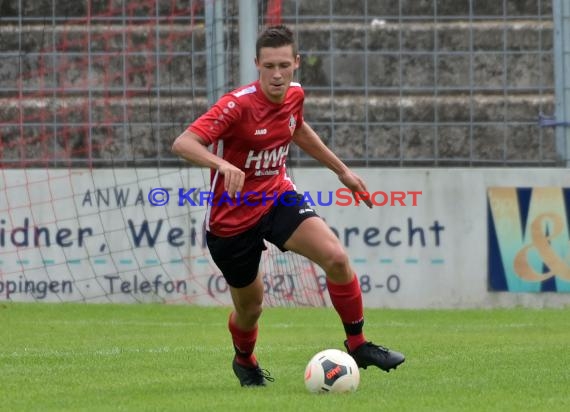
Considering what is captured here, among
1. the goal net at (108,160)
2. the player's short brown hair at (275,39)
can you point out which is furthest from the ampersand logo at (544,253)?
the player's short brown hair at (275,39)

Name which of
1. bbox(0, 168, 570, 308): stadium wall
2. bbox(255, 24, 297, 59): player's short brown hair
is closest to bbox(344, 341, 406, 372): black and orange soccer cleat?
bbox(255, 24, 297, 59): player's short brown hair

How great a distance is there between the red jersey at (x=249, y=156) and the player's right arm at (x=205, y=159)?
296mm

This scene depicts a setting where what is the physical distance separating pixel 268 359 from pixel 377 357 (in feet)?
6.52

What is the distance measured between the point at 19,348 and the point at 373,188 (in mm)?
5349

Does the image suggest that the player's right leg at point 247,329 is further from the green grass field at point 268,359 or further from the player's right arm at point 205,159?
the player's right arm at point 205,159

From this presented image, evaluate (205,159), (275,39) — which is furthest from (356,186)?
(205,159)

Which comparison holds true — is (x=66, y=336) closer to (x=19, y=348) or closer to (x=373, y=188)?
(x=19, y=348)

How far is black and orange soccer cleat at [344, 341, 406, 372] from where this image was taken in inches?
294

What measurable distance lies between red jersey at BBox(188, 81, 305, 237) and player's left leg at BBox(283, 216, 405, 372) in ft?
0.92

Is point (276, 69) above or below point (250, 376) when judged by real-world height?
above

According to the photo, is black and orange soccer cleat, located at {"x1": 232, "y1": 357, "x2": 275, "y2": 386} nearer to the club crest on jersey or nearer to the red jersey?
the red jersey

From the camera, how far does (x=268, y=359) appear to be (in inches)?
369

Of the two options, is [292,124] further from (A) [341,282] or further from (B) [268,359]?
(B) [268,359]

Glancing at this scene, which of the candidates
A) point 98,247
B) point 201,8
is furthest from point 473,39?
point 98,247
